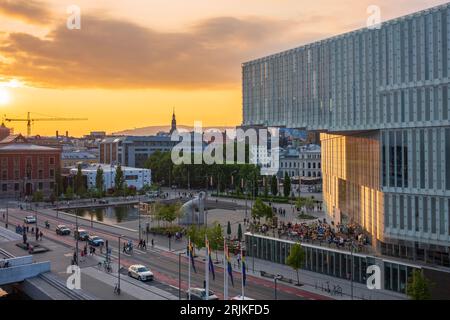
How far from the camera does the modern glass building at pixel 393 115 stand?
34.4 metres

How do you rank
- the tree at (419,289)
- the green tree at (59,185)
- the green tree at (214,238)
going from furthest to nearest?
the green tree at (59,185) → the green tree at (214,238) → the tree at (419,289)

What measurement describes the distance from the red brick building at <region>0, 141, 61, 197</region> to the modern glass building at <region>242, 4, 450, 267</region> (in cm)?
7957

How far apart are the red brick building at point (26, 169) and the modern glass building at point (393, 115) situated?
7957 cm

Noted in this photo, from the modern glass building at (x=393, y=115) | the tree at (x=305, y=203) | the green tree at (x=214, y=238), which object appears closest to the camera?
the modern glass building at (x=393, y=115)

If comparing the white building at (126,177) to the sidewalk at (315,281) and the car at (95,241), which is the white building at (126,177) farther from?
the sidewalk at (315,281)

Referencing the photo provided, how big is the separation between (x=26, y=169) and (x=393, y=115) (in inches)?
3669

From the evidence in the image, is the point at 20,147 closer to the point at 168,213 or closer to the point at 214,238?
the point at 168,213

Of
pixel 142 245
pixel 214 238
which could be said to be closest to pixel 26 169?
pixel 142 245

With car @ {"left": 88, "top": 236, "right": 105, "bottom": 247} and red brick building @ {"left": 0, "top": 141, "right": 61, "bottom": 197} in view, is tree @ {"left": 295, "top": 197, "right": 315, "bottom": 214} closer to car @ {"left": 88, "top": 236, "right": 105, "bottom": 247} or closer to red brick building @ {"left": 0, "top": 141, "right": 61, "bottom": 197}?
car @ {"left": 88, "top": 236, "right": 105, "bottom": 247}

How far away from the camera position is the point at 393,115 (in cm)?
3744

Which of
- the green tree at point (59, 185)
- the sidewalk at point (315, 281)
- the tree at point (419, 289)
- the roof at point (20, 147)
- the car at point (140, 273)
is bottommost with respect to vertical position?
the sidewalk at point (315, 281)

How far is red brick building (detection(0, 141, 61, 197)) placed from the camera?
10850 centimetres

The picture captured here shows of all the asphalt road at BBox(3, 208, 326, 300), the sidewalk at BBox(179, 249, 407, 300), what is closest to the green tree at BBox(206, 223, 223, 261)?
the sidewalk at BBox(179, 249, 407, 300)

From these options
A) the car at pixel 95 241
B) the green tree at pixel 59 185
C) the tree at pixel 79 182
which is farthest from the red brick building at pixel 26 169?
the car at pixel 95 241
